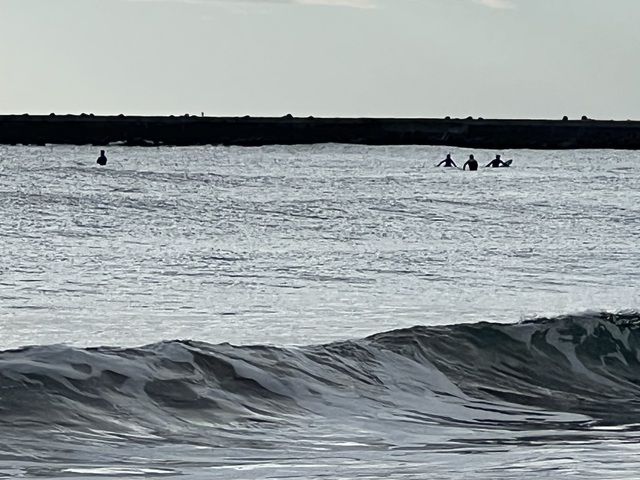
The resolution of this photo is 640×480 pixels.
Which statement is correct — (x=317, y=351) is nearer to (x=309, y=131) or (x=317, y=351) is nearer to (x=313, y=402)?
(x=313, y=402)

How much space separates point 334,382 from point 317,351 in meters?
0.95

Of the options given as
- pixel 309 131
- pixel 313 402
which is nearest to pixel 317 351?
pixel 313 402

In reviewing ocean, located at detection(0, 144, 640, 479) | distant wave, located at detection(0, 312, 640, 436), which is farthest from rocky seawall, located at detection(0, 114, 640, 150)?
distant wave, located at detection(0, 312, 640, 436)

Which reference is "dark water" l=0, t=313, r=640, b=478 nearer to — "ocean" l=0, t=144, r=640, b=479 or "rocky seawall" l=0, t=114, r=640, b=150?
"ocean" l=0, t=144, r=640, b=479

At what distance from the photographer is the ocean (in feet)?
29.0

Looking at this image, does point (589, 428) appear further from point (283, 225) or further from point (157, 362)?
point (283, 225)

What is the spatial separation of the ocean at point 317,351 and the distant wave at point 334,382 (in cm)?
3

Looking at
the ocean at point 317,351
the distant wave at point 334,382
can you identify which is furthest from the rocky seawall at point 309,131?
the distant wave at point 334,382

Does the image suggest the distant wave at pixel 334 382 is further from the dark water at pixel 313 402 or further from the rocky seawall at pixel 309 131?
the rocky seawall at pixel 309 131

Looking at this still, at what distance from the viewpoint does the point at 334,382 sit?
11336mm

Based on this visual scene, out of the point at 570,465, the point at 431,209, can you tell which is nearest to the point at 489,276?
the point at 570,465

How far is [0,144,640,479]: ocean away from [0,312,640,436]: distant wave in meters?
0.03

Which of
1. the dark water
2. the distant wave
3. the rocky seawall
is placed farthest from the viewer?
the rocky seawall

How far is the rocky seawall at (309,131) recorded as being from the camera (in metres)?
116
